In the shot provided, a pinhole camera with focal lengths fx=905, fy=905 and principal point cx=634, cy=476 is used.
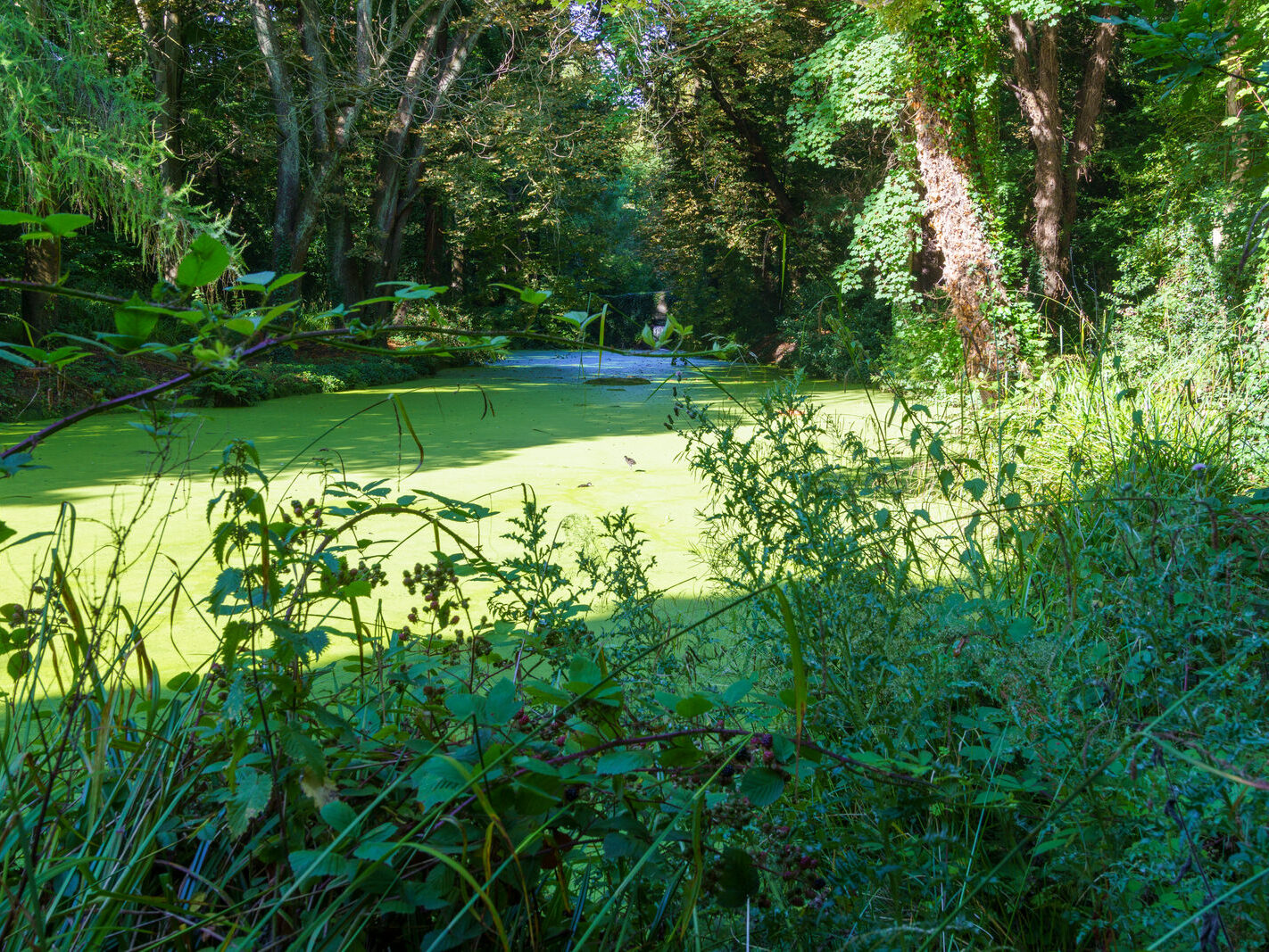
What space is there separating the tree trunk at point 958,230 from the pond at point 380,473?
38.9 inches

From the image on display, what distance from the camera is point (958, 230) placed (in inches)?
244

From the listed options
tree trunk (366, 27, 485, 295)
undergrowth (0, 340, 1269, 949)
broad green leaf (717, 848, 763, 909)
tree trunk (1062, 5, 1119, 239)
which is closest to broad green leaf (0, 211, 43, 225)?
undergrowth (0, 340, 1269, 949)

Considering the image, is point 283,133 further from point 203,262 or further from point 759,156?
point 203,262

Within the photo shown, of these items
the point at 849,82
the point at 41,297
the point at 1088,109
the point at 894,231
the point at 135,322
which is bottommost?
the point at 135,322

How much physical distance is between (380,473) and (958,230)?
421 cm

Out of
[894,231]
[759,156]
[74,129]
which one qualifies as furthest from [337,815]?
[759,156]

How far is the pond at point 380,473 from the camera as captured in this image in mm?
2293

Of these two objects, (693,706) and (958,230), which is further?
(958,230)

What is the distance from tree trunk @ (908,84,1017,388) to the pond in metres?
0.99

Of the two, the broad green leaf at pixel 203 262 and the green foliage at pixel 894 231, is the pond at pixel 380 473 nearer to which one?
the broad green leaf at pixel 203 262

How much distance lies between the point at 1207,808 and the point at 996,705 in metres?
0.50

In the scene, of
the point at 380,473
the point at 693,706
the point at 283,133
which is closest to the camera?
the point at 693,706

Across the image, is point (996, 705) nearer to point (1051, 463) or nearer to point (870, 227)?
point (1051, 463)

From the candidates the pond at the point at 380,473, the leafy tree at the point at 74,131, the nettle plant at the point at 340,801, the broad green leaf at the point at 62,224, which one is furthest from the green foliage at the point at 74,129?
the broad green leaf at the point at 62,224
